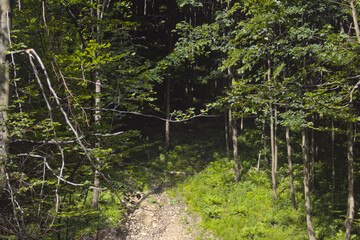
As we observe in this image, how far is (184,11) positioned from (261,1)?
18.6 meters

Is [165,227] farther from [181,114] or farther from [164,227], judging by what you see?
[181,114]

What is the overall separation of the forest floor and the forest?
40 centimetres

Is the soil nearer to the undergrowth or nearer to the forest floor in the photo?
the forest floor

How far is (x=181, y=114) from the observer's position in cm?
340

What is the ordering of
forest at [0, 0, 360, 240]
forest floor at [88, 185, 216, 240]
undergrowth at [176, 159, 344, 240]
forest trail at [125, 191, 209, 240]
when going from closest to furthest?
forest at [0, 0, 360, 240] < undergrowth at [176, 159, 344, 240] < forest floor at [88, 185, 216, 240] < forest trail at [125, 191, 209, 240]

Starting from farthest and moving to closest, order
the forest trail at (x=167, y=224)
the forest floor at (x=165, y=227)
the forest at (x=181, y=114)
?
the forest trail at (x=167, y=224) < the forest floor at (x=165, y=227) < the forest at (x=181, y=114)

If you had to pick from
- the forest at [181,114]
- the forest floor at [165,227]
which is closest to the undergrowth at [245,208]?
the forest at [181,114]

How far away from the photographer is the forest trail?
10821mm

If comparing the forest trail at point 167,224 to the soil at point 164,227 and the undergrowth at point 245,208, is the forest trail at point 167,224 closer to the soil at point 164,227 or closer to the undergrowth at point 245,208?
the soil at point 164,227

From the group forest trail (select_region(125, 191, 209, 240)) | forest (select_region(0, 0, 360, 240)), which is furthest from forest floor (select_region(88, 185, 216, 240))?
forest (select_region(0, 0, 360, 240))

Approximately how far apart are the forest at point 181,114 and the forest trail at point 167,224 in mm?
529

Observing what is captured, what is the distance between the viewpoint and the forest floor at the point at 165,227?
10.7 m

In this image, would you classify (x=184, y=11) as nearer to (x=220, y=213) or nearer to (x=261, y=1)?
(x=220, y=213)

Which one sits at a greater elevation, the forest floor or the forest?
the forest
